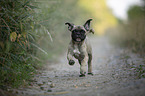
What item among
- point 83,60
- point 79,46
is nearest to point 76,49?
point 79,46

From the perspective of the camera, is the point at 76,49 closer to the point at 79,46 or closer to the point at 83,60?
the point at 79,46

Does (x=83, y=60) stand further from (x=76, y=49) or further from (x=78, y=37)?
(x=78, y=37)

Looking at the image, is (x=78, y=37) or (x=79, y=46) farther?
(x=79, y=46)

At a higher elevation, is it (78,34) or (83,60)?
(78,34)

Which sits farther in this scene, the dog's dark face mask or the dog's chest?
the dog's chest

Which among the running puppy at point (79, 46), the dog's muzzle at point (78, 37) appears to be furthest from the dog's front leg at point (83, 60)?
the dog's muzzle at point (78, 37)

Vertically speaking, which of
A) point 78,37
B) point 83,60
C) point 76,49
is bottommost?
point 83,60

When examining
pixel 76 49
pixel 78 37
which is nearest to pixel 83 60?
pixel 76 49

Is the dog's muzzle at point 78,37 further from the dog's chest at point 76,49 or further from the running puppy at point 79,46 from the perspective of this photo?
the dog's chest at point 76,49

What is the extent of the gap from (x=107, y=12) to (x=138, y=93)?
4428 centimetres

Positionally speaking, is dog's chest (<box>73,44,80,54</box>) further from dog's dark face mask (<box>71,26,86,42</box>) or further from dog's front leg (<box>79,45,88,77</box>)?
dog's dark face mask (<box>71,26,86,42</box>)

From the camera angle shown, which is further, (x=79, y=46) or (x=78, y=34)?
(x=79, y=46)

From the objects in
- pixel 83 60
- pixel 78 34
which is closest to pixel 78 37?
pixel 78 34

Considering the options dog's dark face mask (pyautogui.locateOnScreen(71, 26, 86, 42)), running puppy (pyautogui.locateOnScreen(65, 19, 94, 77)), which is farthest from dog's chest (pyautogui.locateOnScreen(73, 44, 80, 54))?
dog's dark face mask (pyautogui.locateOnScreen(71, 26, 86, 42))
